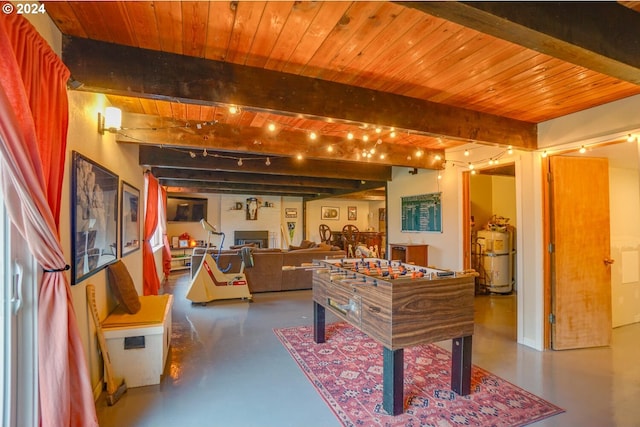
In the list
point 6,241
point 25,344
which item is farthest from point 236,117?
point 25,344

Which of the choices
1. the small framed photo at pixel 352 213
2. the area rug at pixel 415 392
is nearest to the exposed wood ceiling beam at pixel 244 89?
the area rug at pixel 415 392

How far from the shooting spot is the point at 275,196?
413 inches

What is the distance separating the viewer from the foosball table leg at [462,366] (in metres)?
2.37

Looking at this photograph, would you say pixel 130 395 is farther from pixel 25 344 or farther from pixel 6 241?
pixel 6 241

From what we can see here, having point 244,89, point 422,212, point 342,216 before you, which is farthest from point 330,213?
point 244,89

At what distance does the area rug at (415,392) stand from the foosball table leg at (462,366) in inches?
2.3

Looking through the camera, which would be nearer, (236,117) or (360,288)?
(360,288)

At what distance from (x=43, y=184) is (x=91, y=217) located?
1.07 metres

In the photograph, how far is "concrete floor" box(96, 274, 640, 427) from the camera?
210 cm

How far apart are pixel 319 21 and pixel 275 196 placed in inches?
350

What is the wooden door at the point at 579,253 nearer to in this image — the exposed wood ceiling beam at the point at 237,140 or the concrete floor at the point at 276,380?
the concrete floor at the point at 276,380

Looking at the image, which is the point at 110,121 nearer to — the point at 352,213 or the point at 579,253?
the point at 579,253

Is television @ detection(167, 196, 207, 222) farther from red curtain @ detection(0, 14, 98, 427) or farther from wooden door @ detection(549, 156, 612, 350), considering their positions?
wooden door @ detection(549, 156, 612, 350)

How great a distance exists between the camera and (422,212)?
5.33m
